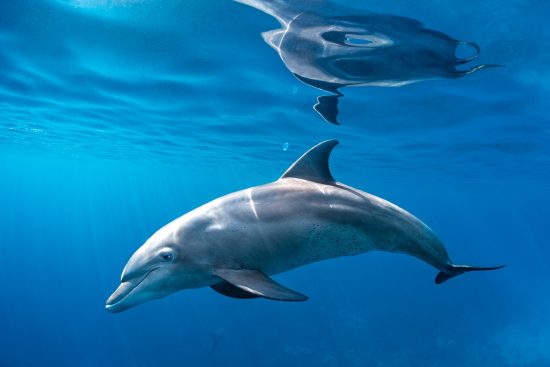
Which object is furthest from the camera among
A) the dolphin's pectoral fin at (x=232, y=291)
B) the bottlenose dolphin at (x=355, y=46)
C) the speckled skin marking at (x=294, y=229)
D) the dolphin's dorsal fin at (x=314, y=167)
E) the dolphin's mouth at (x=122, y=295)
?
the bottlenose dolphin at (x=355, y=46)

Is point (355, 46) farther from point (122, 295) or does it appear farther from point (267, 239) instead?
point (122, 295)

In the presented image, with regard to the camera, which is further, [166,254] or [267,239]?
[267,239]

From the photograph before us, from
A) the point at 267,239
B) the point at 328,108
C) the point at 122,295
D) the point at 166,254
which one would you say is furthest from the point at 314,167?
the point at 328,108

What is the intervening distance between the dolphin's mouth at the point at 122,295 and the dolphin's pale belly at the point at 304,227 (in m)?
0.86

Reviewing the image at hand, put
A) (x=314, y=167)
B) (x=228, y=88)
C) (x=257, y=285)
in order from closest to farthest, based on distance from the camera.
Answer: (x=257, y=285) → (x=314, y=167) → (x=228, y=88)

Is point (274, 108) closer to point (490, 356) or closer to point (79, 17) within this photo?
point (79, 17)

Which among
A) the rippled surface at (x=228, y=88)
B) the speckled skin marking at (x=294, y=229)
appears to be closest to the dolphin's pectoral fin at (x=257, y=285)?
the speckled skin marking at (x=294, y=229)

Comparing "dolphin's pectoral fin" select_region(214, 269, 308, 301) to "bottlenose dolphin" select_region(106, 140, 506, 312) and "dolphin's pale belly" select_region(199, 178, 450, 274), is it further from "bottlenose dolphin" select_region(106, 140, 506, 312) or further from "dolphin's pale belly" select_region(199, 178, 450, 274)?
"dolphin's pale belly" select_region(199, 178, 450, 274)

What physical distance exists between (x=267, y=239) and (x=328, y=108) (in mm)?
13704

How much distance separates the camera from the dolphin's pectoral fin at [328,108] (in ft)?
49.6

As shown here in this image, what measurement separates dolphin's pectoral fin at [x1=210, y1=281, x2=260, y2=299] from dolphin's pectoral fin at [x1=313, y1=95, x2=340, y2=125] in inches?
451

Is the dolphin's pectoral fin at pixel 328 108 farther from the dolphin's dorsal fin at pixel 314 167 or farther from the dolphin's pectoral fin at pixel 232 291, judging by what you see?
the dolphin's pectoral fin at pixel 232 291

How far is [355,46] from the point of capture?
30.1ft

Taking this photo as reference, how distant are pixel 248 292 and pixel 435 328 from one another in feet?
115
